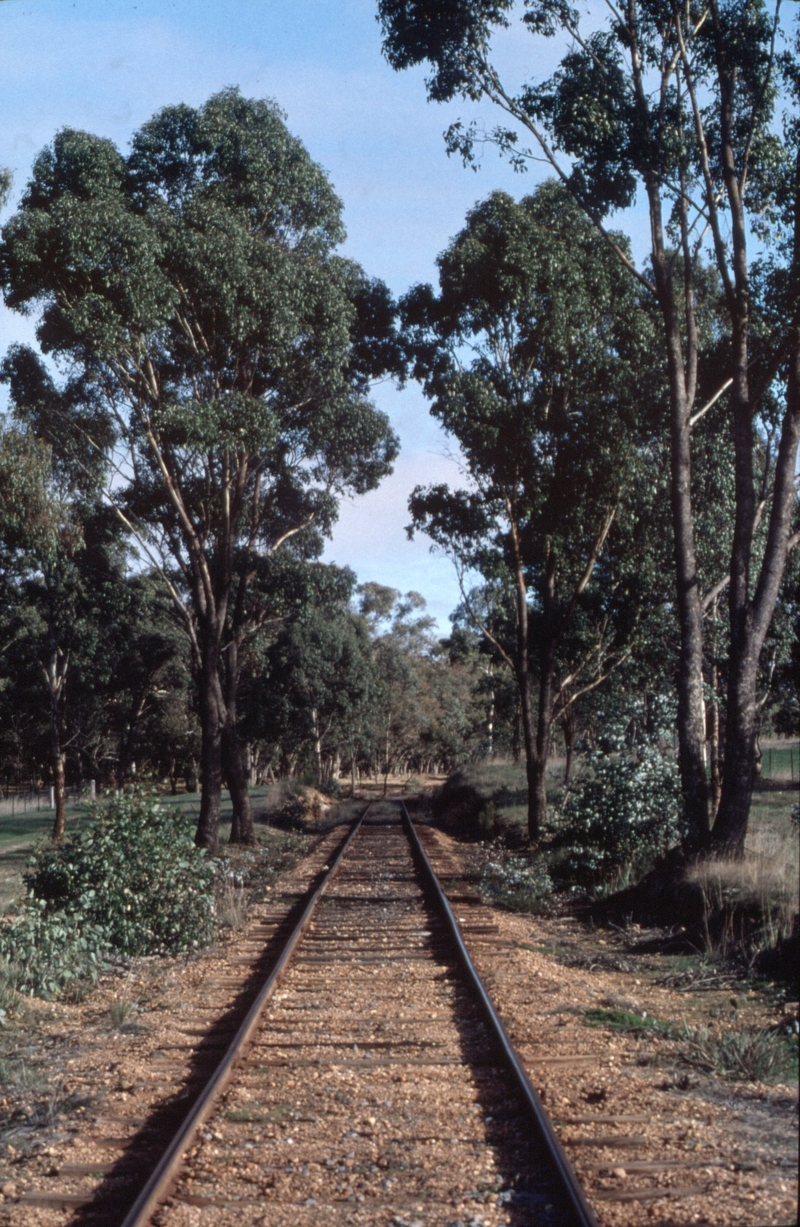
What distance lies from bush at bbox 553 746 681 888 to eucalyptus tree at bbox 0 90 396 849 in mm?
8071

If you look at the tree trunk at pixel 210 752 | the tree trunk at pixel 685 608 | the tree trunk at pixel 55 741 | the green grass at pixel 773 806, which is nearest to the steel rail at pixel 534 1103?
the tree trunk at pixel 685 608

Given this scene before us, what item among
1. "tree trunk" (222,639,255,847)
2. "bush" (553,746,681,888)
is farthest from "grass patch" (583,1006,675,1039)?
"tree trunk" (222,639,255,847)

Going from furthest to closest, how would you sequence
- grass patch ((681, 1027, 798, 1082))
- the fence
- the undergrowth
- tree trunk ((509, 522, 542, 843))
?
the fence → tree trunk ((509, 522, 542, 843)) → the undergrowth → grass patch ((681, 1027, 798, 1082))

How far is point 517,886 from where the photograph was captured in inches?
637

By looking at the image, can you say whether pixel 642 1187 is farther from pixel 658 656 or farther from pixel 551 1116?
pixel 658 656

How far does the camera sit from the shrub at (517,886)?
1455 centimetres

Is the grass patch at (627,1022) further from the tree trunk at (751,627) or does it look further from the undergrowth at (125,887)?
the undergrowth at (125,887)

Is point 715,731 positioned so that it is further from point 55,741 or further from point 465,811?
point 55,741

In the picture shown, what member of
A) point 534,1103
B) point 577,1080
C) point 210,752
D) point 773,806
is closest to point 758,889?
point 577,1080

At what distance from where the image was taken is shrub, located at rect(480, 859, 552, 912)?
14.6 meters

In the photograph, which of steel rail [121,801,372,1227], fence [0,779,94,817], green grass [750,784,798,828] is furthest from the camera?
fence [0,779,94,817]

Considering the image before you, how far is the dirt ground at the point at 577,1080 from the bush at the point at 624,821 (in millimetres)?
4000

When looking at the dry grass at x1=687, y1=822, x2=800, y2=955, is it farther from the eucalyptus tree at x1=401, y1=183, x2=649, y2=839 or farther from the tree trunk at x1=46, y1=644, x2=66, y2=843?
the tree trunk at x1=46, y1=644, x2=66, y2=843

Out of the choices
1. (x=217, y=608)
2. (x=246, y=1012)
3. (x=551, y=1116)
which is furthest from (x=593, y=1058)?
(x=217, y=608)
